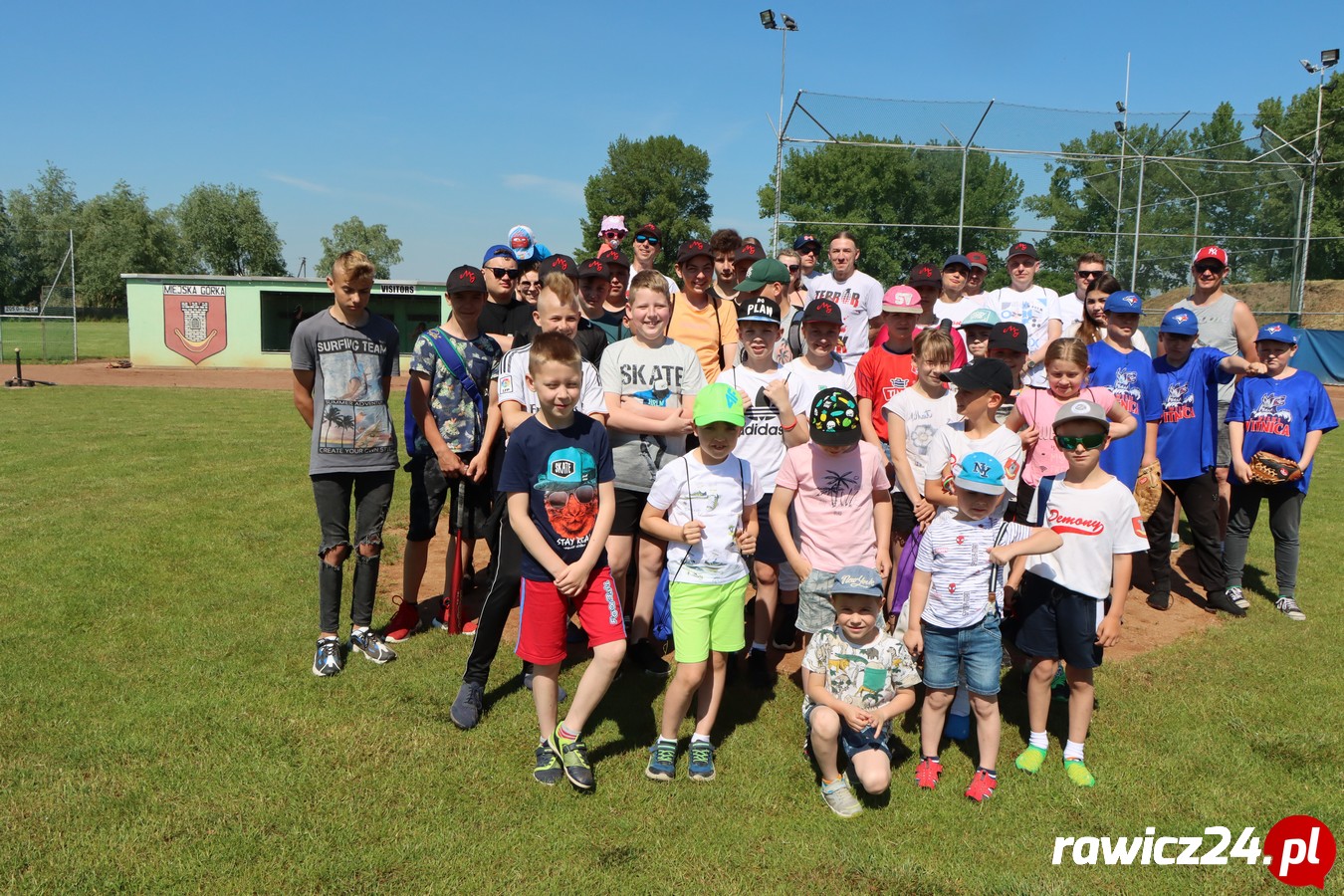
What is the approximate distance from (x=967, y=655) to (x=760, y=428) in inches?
62.4

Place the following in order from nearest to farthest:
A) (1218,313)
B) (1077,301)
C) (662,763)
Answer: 1. (662,763)
2. (1218,313)
3. (1077,301)

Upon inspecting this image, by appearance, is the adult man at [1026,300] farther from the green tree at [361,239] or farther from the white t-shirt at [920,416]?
the green tree at [361,239]

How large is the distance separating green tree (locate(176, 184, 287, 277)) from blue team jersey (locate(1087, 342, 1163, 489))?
69558mm

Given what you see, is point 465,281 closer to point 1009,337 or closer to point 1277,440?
point 1009,337

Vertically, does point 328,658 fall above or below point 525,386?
below

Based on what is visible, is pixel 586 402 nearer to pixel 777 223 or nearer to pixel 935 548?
pixel 935 548

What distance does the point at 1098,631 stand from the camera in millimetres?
3840

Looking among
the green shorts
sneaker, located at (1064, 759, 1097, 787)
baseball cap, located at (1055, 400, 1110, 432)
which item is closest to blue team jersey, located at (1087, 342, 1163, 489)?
baseball cap, located at (1055, 400, 1110, 432)

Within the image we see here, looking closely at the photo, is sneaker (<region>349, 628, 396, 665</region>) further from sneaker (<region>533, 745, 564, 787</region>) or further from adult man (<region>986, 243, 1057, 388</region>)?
adult man (<region>986, 243, 1057, 388</region>)

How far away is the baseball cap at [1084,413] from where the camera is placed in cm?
365

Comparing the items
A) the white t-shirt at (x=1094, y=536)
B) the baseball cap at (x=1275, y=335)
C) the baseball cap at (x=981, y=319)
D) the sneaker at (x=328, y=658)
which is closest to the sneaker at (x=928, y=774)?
the white t-shirt at (x=1094, y=536)

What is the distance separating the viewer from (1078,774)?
377cm

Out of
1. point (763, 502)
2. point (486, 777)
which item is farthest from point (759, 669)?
point (486, 777)

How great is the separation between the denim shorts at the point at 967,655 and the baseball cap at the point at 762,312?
1756 millimetres
